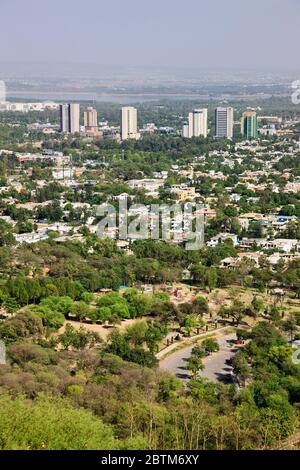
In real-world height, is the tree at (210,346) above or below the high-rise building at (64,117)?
below

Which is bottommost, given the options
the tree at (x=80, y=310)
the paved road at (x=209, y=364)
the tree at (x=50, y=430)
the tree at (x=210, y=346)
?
the paved road at (x=209, y=364)

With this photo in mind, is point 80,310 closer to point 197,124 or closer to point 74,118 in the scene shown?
point 197,124

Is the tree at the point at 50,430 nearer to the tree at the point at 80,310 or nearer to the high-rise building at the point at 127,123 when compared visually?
the tree at the point at 80,310

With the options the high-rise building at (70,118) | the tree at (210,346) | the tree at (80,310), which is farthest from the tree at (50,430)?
the high-rise building at (70,118)

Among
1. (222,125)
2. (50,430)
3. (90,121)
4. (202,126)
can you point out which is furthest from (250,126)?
(50,430)

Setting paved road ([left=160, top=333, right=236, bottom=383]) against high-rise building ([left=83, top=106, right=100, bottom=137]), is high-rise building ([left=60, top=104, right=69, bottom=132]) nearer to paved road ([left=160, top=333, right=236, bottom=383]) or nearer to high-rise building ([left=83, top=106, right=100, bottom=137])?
high-rise building ([left=83, top=106, right=100, bottom=137])
